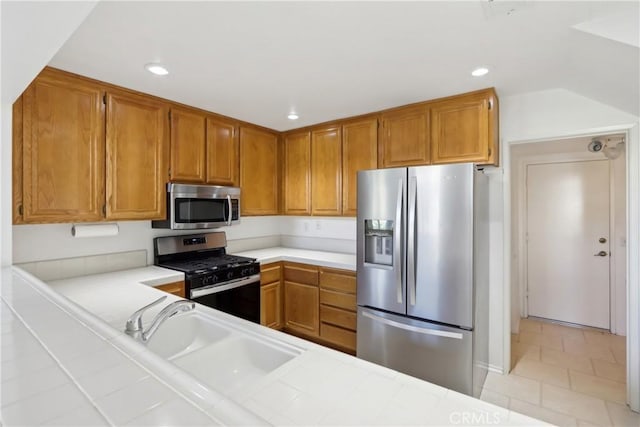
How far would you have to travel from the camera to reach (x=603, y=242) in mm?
3459

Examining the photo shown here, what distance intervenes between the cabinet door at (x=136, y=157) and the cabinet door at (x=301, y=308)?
4.77 ft

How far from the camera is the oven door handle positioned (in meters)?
2.32

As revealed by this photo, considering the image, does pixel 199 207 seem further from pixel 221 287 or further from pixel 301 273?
pixel 301 273

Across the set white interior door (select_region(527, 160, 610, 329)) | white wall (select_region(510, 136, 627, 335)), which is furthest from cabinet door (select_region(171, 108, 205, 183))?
white interior door (select_region(527, 160, 610, 329))

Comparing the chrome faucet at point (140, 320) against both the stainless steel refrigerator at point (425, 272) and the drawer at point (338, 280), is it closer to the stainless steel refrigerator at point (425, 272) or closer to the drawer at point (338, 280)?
the stainless steel refrigerator at point (425, 272)

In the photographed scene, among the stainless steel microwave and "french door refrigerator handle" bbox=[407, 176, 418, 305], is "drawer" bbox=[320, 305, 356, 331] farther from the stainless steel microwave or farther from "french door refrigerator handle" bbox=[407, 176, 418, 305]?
the stainless steel microwave

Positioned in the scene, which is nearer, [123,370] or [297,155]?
[123,370]

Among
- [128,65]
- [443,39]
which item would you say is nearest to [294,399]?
[443,39]

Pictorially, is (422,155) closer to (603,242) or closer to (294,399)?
(294,399)

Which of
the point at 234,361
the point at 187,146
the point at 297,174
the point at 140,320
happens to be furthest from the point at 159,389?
the point at 297,174

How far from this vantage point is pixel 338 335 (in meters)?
2.84

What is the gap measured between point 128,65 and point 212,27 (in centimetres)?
77

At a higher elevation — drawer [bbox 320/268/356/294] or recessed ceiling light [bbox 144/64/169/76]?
recessed ceiling light [bbox 144/64/169/76]

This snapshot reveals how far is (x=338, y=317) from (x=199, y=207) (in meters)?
1.64
